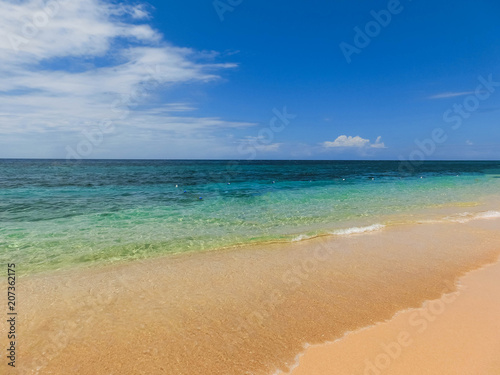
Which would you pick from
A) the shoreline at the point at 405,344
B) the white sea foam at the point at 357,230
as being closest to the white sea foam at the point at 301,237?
the white sea foam at the point at 357,230

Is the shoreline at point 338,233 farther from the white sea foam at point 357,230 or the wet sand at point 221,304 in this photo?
the wet sand at point 221,304

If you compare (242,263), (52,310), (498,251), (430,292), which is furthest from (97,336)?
(498,251)

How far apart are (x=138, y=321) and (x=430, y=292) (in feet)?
22.1

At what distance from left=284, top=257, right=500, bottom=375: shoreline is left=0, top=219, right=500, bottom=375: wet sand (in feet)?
0.69

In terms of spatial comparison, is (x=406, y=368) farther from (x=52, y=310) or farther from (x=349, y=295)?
(x=52, y=310)

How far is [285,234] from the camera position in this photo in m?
11.9

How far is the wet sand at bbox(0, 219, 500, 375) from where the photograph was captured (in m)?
4.45

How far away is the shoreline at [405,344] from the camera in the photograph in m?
4.16

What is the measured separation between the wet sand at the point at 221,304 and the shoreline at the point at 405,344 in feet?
0.69

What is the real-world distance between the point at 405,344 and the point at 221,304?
3595 millimetres

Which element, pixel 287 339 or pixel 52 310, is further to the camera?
pixel 52 310

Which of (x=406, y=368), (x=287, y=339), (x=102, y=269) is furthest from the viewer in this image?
(x=102, y=269)

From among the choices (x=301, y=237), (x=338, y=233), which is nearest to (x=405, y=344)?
(x=301, y=237)

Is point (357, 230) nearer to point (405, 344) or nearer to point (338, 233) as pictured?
point (338, 233)
